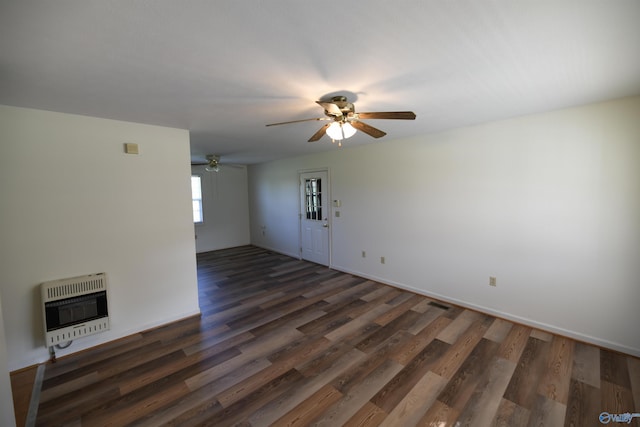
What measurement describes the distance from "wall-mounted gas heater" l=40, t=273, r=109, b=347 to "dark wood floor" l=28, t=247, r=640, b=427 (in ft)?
0.92

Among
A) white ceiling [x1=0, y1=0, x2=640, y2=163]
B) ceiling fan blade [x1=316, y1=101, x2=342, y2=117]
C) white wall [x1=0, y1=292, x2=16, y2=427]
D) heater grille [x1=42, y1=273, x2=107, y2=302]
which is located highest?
white ceiling [x1=0, y1=0, x2=640, y2=163]

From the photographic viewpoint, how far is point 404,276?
4141 mm

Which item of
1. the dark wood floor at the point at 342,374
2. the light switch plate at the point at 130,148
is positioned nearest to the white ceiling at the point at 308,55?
the light switch plate at the point at 130,148

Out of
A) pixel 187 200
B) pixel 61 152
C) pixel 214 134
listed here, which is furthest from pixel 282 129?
pixel 61 152

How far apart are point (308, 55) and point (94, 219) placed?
2666 millimetres

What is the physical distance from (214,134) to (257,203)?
3.81 m

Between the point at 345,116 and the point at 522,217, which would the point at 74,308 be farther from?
the point at 522,217

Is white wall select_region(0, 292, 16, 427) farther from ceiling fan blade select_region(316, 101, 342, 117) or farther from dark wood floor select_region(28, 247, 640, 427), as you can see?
ceiling fan blade select_region(316, 101, 342, 117)

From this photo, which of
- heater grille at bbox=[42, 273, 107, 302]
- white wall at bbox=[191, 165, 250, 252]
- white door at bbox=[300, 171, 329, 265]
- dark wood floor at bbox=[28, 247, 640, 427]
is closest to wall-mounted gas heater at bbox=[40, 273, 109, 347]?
heater grille at bbox=[42, 273, 107, 302]

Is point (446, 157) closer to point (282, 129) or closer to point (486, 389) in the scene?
point (282, 129)

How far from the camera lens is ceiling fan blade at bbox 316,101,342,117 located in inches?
76.0

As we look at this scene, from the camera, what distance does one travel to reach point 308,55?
153 centimetres

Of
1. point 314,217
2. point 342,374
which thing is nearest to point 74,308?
point 342,374

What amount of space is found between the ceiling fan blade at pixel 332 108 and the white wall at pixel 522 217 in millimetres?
2098
